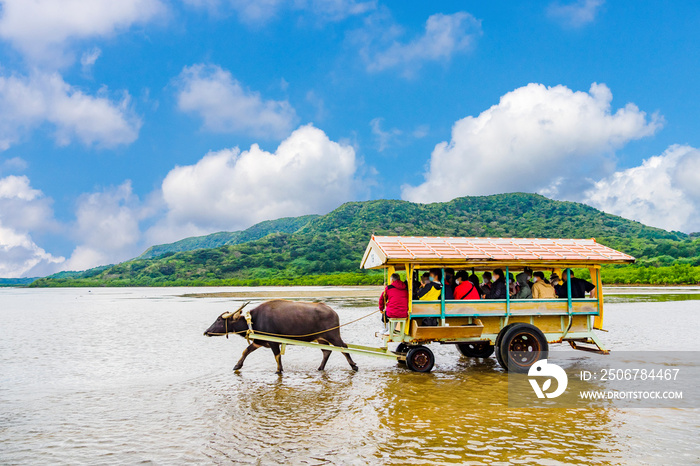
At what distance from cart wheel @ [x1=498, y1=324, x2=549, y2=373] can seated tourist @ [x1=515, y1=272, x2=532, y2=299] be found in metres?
0.79

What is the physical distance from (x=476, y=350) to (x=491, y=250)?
3214 mm

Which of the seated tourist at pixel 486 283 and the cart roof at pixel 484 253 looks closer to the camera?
the cart roof at pixel 484 253

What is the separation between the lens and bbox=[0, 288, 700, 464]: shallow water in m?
5.95

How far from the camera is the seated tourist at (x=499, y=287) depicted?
34.8ft

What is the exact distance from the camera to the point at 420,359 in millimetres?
10445

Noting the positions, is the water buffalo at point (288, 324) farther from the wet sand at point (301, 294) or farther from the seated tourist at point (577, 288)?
the wet sand at point (301, 294)

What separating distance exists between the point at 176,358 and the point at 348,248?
116 meters

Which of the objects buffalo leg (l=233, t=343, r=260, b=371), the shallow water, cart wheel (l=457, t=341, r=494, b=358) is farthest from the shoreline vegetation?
buffalo leg (l=233, t=343, r=260, b=371)

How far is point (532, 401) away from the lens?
26.8 feet

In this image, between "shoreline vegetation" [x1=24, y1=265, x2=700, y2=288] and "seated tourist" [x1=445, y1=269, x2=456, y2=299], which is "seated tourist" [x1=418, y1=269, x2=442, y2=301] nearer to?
"seated tourist" [x1=445, y1=269, x2=456, y2=299]

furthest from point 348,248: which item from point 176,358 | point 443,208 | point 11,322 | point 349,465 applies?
point 349,465

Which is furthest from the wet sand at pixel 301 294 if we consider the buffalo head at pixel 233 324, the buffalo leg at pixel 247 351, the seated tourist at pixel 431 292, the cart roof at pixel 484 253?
the seated tourist at pixel 431 292

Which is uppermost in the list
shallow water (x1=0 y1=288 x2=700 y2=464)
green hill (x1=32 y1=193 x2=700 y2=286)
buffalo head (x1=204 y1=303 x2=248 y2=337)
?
green hill (x1=32 y1=193 x2=700 y2=286)

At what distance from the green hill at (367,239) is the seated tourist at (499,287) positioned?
6494 cm
